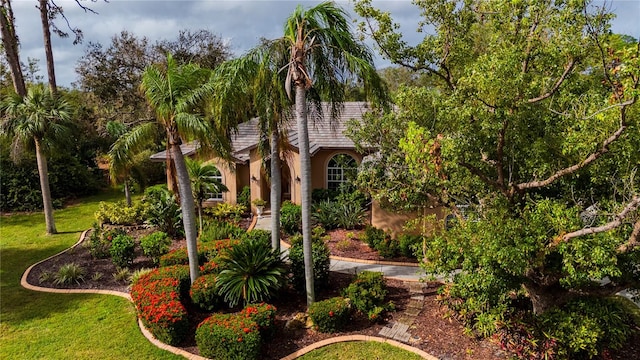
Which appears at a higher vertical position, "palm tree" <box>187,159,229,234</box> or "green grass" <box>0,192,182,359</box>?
"palm tree" <box>187,159,229,234</box>

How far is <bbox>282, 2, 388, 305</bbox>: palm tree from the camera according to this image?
8.77m

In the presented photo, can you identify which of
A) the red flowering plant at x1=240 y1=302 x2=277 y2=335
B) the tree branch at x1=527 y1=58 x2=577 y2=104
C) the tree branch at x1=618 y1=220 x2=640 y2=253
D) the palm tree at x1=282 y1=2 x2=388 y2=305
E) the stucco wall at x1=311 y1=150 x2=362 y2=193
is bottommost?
the red flowering plant at x1=240 y1=302 x2=277 y2=335

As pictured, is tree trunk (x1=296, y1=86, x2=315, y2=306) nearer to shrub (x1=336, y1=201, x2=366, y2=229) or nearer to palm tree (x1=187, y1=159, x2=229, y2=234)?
shrub (x1=336, y1=201, x2=366, y2=229)

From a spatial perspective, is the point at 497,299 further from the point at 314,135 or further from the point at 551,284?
the point at 314,135

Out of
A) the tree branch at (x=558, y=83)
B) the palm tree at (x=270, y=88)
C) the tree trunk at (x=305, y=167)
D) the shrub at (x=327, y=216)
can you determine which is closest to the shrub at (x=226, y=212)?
the shrub at (x=327, y=216)

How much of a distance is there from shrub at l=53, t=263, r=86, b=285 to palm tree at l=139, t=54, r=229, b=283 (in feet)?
18.1

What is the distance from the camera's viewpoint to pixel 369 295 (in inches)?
380

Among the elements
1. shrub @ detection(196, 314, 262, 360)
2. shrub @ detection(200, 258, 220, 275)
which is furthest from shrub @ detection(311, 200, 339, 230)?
shrub @ detection(196, 314, 262, 360)

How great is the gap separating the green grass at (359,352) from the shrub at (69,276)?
8.61m

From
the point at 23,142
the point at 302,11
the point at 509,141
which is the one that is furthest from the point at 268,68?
the point at 23,142

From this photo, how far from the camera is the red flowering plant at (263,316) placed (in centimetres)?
863

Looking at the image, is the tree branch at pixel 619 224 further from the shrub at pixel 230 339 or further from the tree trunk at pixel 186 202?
the tree trunk at pixel 186 202

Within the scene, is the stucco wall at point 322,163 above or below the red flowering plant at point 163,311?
above

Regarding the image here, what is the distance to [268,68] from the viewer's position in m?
9.52
